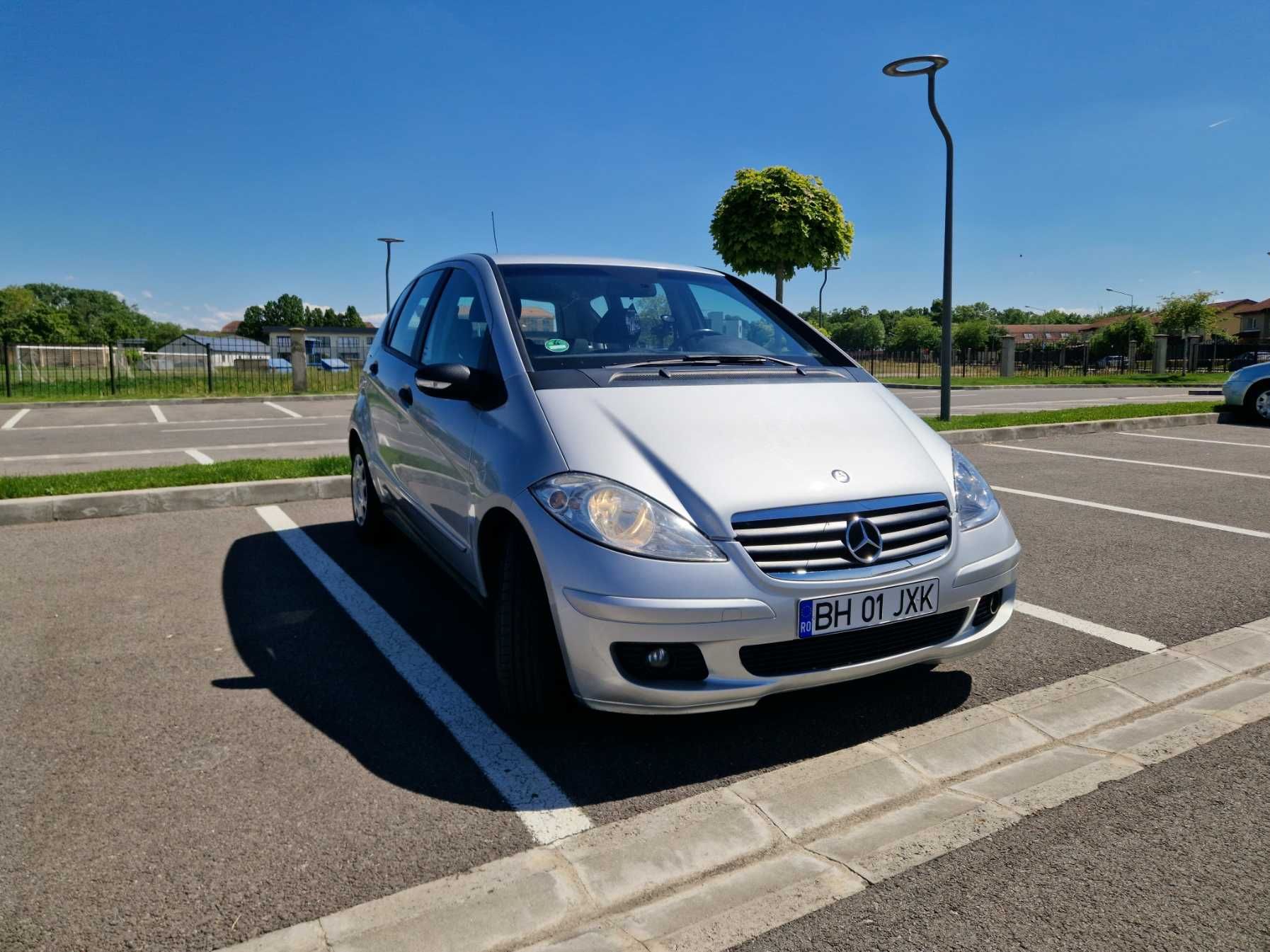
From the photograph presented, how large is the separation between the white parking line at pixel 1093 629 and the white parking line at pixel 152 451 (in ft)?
30.4

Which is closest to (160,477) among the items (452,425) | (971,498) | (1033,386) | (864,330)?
(452,425)

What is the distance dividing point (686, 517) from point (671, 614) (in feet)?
0.96

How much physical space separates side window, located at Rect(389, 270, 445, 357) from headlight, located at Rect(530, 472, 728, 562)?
7.16 feet

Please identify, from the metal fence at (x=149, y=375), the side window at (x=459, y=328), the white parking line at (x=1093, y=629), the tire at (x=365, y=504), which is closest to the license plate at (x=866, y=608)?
the white parking line at (x=1093, y=629)

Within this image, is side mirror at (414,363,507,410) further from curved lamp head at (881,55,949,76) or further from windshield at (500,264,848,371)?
curved lamp head at (881,55,949,76)

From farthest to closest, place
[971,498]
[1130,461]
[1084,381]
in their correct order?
[1084,381] → [1130,461] → [971,498]

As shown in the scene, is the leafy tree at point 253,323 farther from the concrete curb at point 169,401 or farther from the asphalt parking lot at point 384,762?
the asphalt parking lot at point 384,762

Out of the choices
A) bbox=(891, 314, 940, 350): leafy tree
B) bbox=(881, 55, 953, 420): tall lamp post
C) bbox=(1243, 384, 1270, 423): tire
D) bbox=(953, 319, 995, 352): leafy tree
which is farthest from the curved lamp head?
bbox=(891, 314, 940, 350): leafy tree

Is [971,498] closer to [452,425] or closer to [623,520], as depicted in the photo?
[623,520]

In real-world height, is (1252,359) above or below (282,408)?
above

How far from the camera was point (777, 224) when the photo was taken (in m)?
23.2

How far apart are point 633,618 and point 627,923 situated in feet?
2.57

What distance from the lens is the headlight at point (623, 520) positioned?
257 centimetres

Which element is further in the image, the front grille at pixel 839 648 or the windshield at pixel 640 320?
the windshield at pixel 640 320
